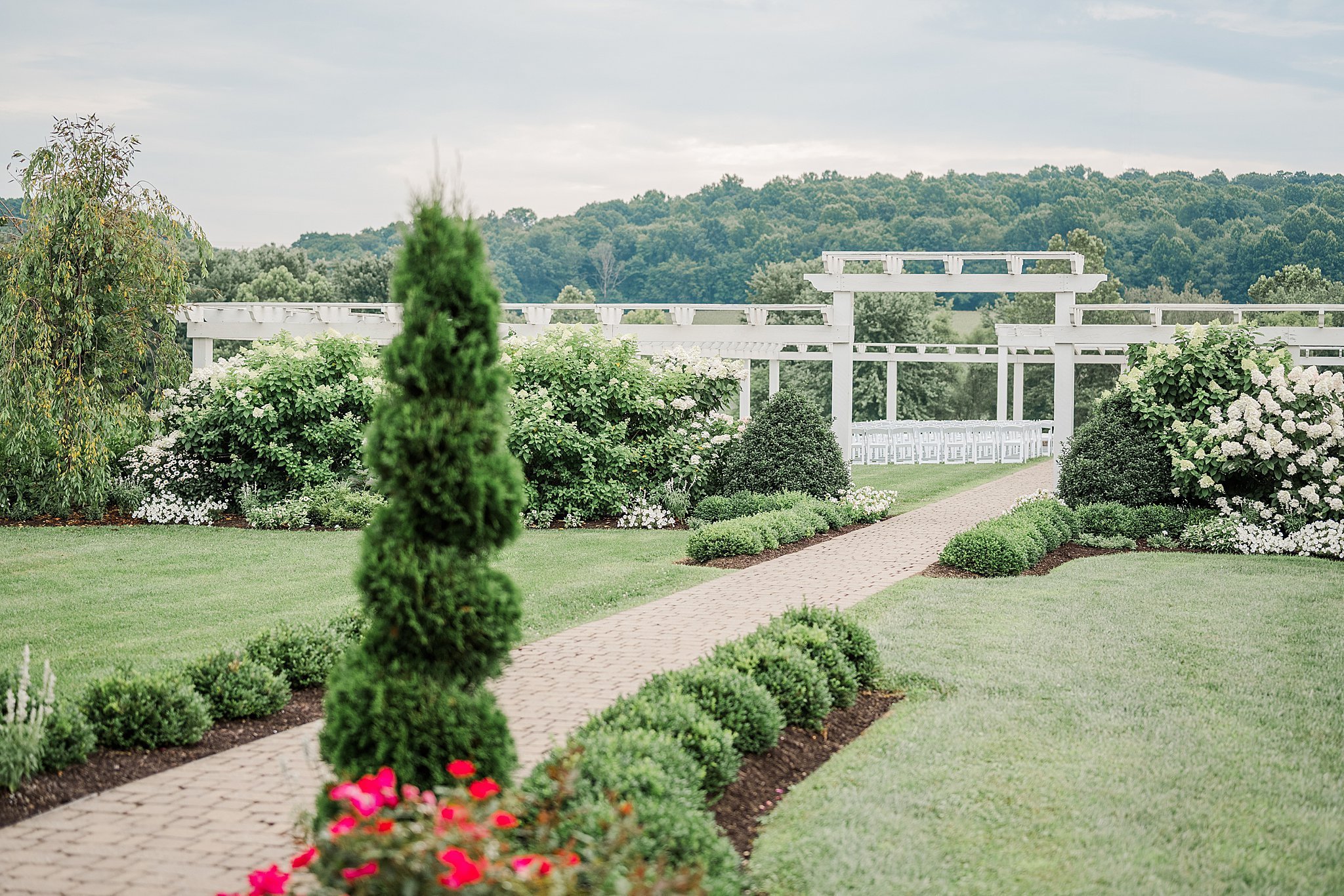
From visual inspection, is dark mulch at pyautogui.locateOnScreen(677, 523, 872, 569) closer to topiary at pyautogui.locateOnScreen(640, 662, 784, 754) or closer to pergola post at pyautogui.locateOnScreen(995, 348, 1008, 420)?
topiary at pyautogui.locateOnScreen(640, 662, 784, 754)

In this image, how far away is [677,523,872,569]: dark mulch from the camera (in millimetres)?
11336

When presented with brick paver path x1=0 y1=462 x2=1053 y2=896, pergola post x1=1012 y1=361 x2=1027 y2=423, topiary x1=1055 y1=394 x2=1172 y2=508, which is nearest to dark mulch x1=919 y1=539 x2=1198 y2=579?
brick paver path x1=0 y1=462 x2=1053 y2=896

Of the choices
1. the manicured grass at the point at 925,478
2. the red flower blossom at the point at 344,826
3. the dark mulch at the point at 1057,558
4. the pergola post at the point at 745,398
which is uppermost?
the pergola post at the point at 745,398

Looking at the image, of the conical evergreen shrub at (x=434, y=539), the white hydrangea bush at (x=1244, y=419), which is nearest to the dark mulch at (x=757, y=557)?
the white hydrangea bush at (x=1244, y=419)

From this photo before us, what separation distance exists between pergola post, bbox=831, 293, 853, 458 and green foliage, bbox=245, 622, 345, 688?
10.6 meters

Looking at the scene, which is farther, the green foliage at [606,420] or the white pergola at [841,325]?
the white pergola at [841,325]

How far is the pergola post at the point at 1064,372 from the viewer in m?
15.9

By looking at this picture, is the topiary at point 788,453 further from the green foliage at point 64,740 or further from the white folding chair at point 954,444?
the white folding chair at point 954,444

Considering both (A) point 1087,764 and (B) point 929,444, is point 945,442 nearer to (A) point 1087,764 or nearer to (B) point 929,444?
(B) point 929,444

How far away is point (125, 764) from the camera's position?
17.1ft

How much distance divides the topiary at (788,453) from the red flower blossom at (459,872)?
12026 millimetres

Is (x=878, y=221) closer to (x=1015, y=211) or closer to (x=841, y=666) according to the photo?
(x=1015, y=211)

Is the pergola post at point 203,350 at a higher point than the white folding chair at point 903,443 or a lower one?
higher

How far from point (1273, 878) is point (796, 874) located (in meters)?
1.72
